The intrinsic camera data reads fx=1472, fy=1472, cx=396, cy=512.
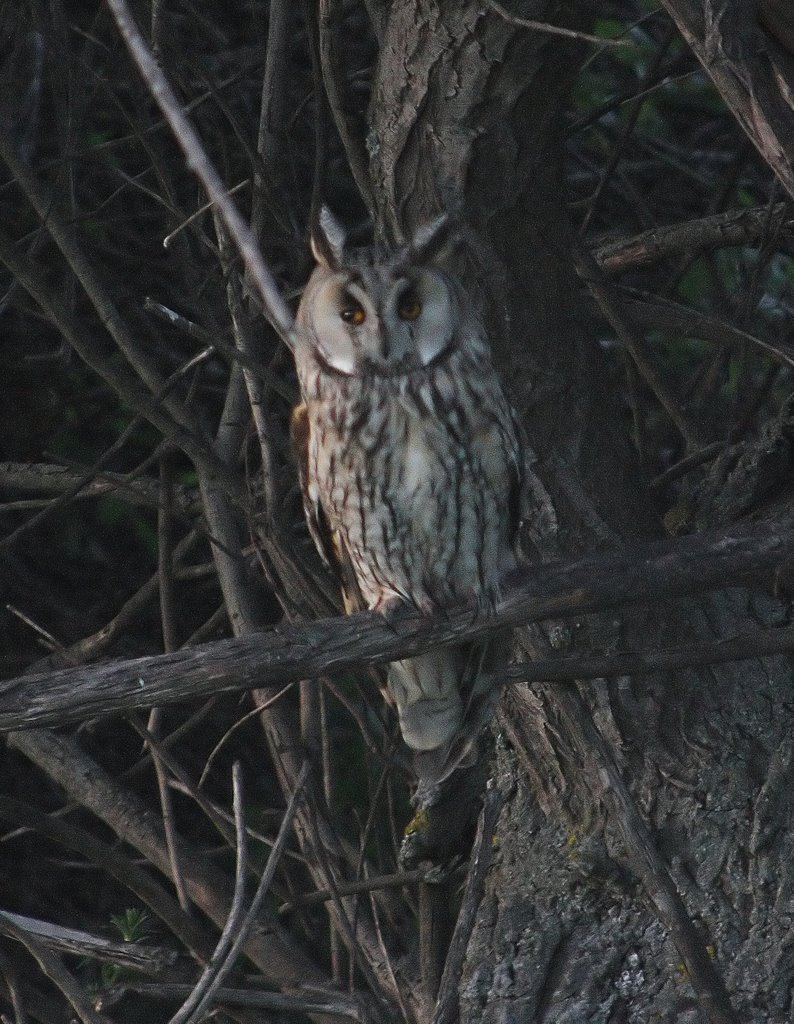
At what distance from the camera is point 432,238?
2.35m

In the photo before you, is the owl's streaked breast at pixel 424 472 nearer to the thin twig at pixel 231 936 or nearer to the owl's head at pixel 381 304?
the owl's head at pixel 381 304

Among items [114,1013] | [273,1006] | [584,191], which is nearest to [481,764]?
[273,1006]

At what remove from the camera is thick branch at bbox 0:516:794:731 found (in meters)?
1.85

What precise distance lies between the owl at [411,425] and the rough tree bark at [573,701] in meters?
0.13

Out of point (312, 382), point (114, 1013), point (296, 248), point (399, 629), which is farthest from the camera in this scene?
point (114, 1013)

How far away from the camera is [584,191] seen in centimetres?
392

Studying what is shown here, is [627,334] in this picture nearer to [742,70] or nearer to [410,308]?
[410,308]

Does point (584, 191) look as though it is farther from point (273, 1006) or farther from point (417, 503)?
point (273, 1006)

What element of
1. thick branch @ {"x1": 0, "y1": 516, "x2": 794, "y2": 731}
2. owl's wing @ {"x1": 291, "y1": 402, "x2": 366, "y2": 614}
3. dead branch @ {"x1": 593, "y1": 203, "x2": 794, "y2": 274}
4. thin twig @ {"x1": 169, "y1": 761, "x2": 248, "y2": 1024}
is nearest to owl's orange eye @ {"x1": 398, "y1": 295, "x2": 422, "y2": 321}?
owl's wing @ {"x1": 291, "y1": 402, "x2": 366, "y2": 614}

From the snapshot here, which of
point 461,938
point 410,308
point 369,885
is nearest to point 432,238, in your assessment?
point 410,308

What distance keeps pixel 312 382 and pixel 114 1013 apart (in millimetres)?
1853

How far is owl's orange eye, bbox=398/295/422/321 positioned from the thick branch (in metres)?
0.52

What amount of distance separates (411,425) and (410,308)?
0.63ft

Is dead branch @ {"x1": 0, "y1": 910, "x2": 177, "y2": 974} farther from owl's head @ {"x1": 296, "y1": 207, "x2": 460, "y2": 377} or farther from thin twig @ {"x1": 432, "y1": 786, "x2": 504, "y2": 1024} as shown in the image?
owl's head @ {"x1": 296, "y1": 207, "x2": 460, "y2": 377}
